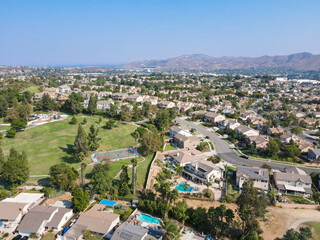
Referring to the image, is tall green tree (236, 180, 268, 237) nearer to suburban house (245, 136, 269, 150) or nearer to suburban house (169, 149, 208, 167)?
suburban house (169, 149, 208, 167)

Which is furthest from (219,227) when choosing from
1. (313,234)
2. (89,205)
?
(89,205)

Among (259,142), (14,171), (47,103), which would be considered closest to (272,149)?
(259,142)

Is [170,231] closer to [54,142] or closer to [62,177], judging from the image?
[62,177]

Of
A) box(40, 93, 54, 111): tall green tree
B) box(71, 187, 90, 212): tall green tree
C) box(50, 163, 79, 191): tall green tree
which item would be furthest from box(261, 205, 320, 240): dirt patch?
box(40, 93, 54, 111): tall green tree

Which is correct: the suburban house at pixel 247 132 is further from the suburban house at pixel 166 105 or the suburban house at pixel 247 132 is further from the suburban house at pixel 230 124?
the suburban house at pixel 166 105

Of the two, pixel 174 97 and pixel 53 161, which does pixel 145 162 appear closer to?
pixel 53 161

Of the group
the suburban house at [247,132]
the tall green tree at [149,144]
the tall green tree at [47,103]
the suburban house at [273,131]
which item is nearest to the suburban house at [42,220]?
the tall green tree at [149,144]
